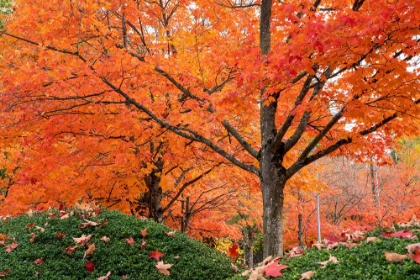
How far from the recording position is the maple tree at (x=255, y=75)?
4.22 meters

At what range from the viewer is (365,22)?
12.9 ft

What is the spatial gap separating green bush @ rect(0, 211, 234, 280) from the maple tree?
1.15 m

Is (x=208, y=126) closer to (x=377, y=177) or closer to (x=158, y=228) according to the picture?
(x=158, y=228)

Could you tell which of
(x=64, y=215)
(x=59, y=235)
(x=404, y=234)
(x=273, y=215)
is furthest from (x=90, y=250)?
(x=404, y=234)

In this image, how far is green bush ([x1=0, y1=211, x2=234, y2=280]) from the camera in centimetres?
527

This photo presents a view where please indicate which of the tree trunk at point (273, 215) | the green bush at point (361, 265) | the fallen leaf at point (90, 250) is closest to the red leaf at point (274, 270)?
the green bush at point (361, 265)

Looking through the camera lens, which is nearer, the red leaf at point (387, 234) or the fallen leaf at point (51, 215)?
the red leaf at point (387, 234)

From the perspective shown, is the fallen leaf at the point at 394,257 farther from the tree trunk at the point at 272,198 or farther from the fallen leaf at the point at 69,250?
the fallen leaf at the point at 69,250

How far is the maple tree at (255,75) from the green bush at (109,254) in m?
1.15

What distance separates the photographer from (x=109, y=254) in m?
5.55

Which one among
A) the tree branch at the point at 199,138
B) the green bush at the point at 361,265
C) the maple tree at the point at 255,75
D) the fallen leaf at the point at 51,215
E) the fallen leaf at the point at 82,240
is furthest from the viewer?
the fallen leaf at the point at 51,215

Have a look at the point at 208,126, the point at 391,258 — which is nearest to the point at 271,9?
the point at 208,126

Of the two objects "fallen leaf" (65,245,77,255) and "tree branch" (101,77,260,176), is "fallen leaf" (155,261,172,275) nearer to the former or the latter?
"fallen leaf" (65,245,77,255)

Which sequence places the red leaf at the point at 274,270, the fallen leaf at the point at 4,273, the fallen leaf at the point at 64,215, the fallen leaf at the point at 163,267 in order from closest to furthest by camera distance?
the red leaf at the point at 274,270
the fallen leaf at the point at 4,273
the fallen leaf at the point at 163,267
the fallen leaf at the point at 64,215
